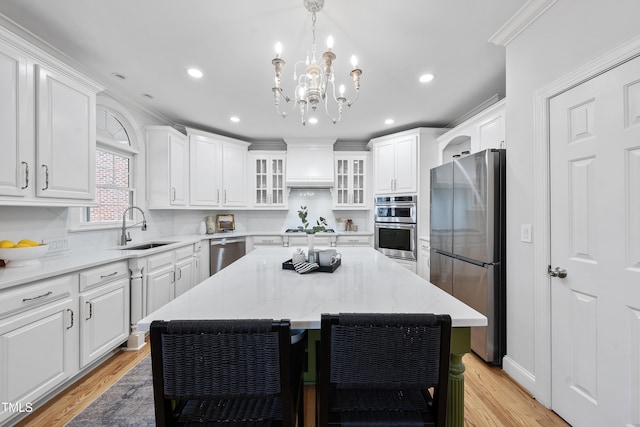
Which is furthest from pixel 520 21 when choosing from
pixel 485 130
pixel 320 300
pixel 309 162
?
pixel 309 162

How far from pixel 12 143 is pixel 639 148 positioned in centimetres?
350

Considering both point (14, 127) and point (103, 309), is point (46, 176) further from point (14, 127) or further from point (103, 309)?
point (103, 309)

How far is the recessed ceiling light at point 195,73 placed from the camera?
254 centimetres

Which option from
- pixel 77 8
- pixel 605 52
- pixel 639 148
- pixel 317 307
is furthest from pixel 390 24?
pixel 77 8

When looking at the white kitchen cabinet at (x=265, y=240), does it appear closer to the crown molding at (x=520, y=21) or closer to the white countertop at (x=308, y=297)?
the white countertop at (x=308, y=297)

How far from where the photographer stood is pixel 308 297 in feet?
4.01

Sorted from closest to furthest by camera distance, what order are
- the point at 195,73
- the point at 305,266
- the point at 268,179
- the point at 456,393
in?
the point at 456,393 → the point at 305,266 → the point at 195,73 → the point at 268,179

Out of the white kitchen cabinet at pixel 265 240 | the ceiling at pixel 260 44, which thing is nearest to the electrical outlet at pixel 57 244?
the ceiling at pixel 260 44

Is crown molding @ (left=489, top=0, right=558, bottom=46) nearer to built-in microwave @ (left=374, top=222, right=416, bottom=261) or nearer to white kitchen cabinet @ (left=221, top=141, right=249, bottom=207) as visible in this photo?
built-in microwave @ (left=374, top=222, right=416, bottom=261)

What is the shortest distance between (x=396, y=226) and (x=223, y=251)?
2735 mm

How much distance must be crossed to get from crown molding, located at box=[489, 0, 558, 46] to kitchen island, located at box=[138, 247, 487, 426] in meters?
1.91

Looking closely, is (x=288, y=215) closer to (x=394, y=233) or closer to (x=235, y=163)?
(x=235, y=163)

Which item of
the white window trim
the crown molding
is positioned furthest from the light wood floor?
the crown molding

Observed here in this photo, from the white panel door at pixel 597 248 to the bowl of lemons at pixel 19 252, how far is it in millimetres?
3437
